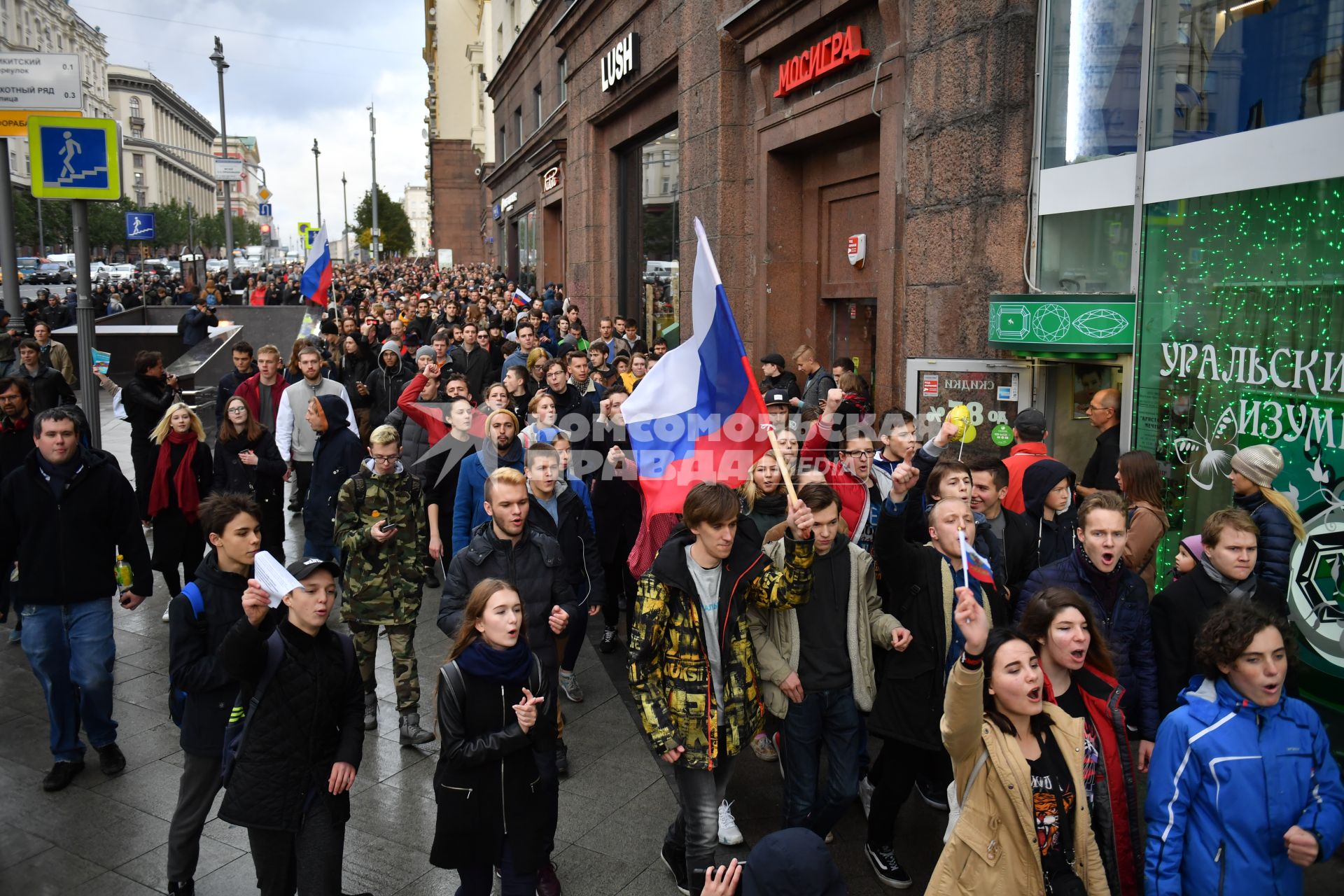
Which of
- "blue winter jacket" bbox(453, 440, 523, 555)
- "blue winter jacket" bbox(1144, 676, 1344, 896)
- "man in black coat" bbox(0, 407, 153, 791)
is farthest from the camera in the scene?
"blue winter jacket" bbox(453, 440, 523, 555)

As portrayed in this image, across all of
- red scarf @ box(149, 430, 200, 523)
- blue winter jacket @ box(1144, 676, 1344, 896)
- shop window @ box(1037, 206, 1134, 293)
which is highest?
shop window @ box(1037, 206, 1134, 293)

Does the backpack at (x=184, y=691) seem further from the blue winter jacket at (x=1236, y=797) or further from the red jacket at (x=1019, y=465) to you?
the red jacket at (x=1019, y=465)

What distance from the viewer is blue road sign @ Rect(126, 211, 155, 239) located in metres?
30.7

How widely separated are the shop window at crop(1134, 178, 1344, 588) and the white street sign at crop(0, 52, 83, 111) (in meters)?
10.7

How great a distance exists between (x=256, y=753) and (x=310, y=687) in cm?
31

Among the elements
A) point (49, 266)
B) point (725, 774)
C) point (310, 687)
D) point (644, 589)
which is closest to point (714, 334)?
point (644, 589)

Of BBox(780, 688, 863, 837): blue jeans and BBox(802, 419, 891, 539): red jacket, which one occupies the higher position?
BBox(802, 419, 891, 539): red jacket

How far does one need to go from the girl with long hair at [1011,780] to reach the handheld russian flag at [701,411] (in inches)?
83.7

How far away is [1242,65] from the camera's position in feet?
21.8

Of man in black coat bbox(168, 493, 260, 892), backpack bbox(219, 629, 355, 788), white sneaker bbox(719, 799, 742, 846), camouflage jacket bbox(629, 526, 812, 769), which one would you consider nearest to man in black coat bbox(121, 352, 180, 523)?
man in black coat bbox(168, 493, 260, 892)

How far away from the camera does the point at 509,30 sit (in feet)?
119

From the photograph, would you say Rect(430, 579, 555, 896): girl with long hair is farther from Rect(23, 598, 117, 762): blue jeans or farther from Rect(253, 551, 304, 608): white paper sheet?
Rect(23, 598, 117, 762): blue jeans

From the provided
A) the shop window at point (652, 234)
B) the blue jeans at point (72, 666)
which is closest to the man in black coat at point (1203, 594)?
the blue jeans at point (72, 666)

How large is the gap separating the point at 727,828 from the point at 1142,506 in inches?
105
